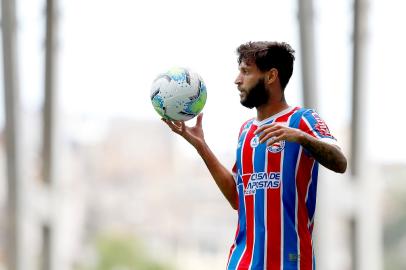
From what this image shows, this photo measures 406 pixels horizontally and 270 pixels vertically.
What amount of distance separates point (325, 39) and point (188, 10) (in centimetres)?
84

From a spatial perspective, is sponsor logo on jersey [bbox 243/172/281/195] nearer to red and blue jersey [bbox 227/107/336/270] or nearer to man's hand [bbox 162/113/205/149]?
red and blue jersey [bbox 227/107/336/270]

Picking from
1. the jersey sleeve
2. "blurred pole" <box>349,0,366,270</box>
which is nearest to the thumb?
the jersey sleeve

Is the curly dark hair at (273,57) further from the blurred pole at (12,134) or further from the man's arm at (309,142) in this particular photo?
the blurred pole at (12,134)

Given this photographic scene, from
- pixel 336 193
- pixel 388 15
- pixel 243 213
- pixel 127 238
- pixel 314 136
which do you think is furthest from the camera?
pixel 127 238

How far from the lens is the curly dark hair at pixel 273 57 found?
2438 mm

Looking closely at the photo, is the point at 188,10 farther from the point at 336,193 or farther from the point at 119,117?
the point at 336,193

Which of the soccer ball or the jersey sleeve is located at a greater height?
the soccer ball

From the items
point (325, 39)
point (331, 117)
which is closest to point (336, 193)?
point (331, 117)

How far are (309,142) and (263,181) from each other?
236 millimetres

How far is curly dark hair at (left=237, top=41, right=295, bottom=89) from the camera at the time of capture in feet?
8.00

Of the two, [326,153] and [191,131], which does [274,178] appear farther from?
[191,131]

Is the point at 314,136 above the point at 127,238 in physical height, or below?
above

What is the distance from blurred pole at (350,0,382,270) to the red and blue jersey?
9.40ft

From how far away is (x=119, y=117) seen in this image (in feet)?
19.1
